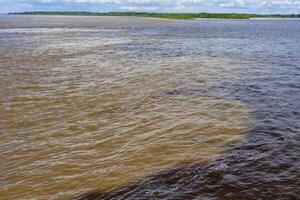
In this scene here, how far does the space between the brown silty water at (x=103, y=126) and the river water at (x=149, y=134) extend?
0.10 ft

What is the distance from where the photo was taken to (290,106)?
1266 centimetres

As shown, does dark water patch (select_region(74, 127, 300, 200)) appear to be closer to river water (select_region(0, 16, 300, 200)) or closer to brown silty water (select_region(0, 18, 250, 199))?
river water (select_region(0, 16, 300, 200))

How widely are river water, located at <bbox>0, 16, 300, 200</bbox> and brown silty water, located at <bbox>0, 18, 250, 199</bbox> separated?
0.10ft

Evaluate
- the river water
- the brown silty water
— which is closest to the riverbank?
the brown silty water

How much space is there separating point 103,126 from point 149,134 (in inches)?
58.9

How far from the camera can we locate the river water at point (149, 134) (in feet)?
23.4

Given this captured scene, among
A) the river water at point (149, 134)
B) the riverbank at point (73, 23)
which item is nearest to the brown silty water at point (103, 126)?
the river water at point (149, 134)

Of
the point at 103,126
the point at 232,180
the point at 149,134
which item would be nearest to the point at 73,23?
the point at 103,126

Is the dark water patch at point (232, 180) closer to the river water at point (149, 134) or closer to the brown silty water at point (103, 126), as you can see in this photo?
the river water at point (149, 134)

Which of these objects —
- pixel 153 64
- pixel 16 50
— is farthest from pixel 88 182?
pixel 16 50

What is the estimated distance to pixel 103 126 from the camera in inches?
417

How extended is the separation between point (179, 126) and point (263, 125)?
243cm

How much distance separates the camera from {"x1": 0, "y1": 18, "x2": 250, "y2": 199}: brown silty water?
762cm

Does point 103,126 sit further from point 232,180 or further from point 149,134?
point 232,180
